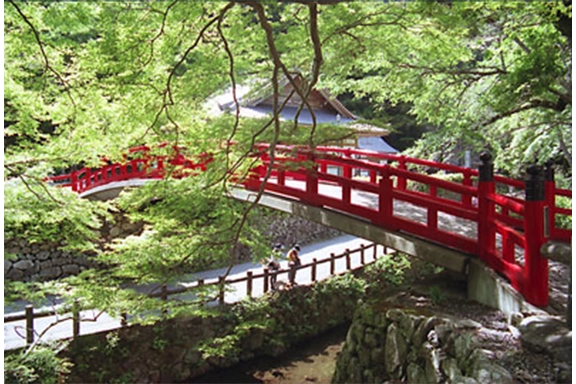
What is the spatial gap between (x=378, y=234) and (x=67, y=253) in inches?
363

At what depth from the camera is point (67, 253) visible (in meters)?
11.5

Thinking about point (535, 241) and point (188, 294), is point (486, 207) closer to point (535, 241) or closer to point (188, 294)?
point (535, 241)

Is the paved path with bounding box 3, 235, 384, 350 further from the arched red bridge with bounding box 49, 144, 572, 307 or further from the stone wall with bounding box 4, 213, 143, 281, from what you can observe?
the arched red bridge with bounding box 49, 144, 572, 307

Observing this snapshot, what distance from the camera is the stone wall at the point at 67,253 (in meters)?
10.8

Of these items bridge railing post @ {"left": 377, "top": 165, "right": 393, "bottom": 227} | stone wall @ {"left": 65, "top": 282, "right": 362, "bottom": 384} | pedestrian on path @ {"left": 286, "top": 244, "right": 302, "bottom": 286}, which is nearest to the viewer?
bridge railing post @ {"left": 377, "top": 165, "right": 393, "bottom": 227}

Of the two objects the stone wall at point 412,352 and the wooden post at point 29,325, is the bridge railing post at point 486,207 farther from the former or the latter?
the wooden post at point 29,325

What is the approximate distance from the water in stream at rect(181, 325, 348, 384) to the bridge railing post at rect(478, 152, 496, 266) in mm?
4169

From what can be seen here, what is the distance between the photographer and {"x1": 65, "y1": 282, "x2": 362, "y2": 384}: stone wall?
7027 millimetres

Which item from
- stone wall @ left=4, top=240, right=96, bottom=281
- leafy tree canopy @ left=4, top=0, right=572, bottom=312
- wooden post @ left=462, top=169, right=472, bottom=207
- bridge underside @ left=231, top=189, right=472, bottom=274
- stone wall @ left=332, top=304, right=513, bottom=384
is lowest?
stone wall @ left=4, top=240, right=96, bottom=281

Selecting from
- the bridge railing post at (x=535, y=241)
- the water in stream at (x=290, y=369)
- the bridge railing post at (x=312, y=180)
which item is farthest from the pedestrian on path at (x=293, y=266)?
the bridge railing post at (x=535, y=241)

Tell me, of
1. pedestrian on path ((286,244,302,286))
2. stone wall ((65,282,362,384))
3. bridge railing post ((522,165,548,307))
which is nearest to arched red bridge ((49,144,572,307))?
bridge railing post ((522,165,548,307))

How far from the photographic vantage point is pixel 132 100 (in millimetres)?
5191

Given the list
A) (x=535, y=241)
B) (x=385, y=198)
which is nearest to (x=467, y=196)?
(x=385, y=198)

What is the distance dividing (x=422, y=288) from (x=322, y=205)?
1914 mm
